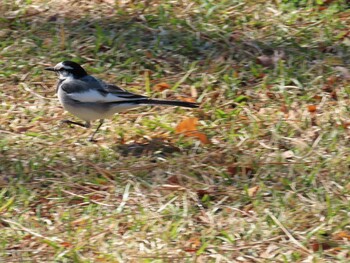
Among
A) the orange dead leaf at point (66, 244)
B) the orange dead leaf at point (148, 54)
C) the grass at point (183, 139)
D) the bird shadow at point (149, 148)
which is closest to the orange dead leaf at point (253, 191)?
the grass at point (183, 139)

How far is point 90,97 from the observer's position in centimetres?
590

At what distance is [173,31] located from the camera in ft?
23.0

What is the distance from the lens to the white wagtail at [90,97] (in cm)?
577

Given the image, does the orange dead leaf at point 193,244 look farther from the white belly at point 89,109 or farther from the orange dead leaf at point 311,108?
the orange dead leaf at point 311,108

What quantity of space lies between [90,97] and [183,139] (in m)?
0.71

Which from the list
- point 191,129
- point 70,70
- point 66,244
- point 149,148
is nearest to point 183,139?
point 191,129

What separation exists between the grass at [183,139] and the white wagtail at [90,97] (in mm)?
187

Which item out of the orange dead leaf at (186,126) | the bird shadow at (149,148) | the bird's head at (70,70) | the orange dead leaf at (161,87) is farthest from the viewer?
the orange dead leaf at (161,87)

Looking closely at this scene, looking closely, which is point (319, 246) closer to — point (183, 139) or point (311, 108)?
point (183, 139)

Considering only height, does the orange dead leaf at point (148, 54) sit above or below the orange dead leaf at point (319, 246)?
above

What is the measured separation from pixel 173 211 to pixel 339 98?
5.99 ft

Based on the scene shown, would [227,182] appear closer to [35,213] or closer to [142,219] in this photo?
[142,219]

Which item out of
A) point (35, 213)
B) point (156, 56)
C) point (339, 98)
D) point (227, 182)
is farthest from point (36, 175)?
point (339, 98)

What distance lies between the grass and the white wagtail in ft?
0.61
